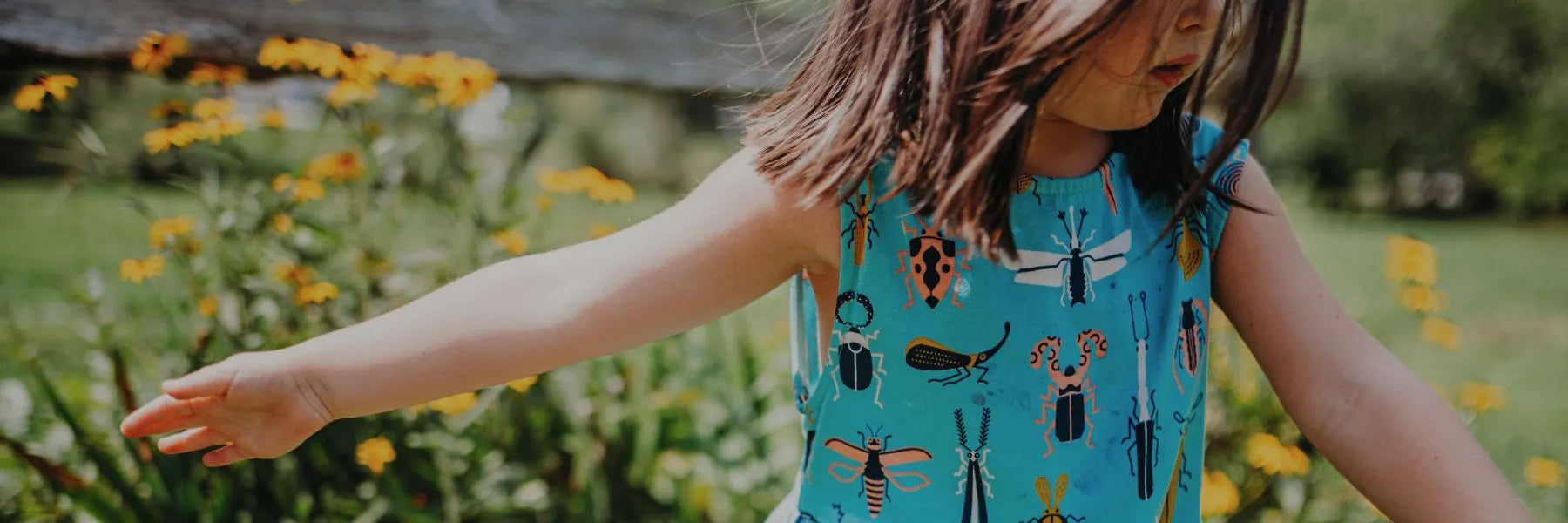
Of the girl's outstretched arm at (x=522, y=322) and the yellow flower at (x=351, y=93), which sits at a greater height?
the yellow flower at (x=351, y=93)

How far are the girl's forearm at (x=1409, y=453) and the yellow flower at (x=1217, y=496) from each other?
31.2 inches

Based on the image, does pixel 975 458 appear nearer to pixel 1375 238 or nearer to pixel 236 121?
pixel 236 121

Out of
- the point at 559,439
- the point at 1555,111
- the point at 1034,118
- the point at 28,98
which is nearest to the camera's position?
the point at 1034,118

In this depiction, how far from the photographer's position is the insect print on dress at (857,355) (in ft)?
3.51

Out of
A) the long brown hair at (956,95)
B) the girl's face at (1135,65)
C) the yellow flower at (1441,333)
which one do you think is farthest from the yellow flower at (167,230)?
the yellow flower at (1441,333)

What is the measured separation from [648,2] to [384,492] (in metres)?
1.37

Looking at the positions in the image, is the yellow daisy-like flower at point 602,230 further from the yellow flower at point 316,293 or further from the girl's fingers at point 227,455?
the girl's fingers at point 227,455

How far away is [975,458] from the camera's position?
1.08m

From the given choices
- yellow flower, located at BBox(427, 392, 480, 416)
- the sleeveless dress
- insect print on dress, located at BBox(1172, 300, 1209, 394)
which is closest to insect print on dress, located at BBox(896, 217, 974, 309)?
the sleeveless dress

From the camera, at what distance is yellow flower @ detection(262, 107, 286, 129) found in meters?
2.05

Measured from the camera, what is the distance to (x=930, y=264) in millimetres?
1060

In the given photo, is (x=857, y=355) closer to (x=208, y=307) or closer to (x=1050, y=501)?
(x=1050, y=501)

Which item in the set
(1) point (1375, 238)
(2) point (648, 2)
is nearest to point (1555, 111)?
(1) point (1375, 238)

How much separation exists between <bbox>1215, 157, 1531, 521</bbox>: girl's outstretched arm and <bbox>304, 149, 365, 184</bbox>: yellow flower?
1.39m
